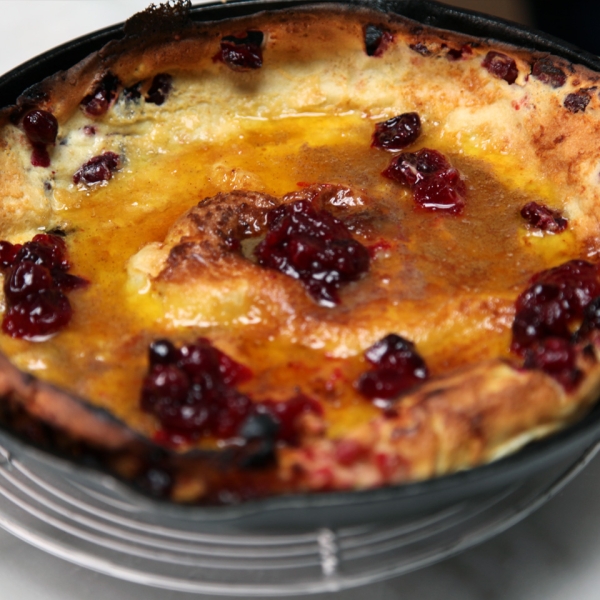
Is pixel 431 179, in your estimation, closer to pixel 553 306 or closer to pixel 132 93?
pixel 553 306

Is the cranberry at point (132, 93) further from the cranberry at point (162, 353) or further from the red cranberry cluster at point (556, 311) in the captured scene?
the red cranberry cluster at point (556, 311)

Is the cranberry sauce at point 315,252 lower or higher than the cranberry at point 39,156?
lower

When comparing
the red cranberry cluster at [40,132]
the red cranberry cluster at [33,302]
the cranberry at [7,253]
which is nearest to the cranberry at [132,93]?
the red cranberry cluster at [40,132]

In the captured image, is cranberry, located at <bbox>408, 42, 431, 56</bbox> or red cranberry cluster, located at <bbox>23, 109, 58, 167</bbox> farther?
cranberry, located at <bbox>408, 42, 431, 56</bbox>

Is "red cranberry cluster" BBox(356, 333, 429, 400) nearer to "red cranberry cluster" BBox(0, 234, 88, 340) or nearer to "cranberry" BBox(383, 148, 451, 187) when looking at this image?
"cranberry" BBox(383, 148, 451, 187)

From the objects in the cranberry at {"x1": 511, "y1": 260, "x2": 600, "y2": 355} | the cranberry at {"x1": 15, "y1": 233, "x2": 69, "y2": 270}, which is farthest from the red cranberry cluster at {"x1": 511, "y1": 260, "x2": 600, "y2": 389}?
the cranberry at {"x1": 15, "y1": 233, "x2": 69, "y2": 270}

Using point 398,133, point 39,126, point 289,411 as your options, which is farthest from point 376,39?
point 289,411

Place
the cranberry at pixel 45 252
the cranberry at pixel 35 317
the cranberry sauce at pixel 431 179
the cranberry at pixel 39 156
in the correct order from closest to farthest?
the cranberry at pixel 35 317 < the cranberry at pixel 45 252 < the cranberry sauce at pixel 431 179 < the cranberry at pixel 39 156
